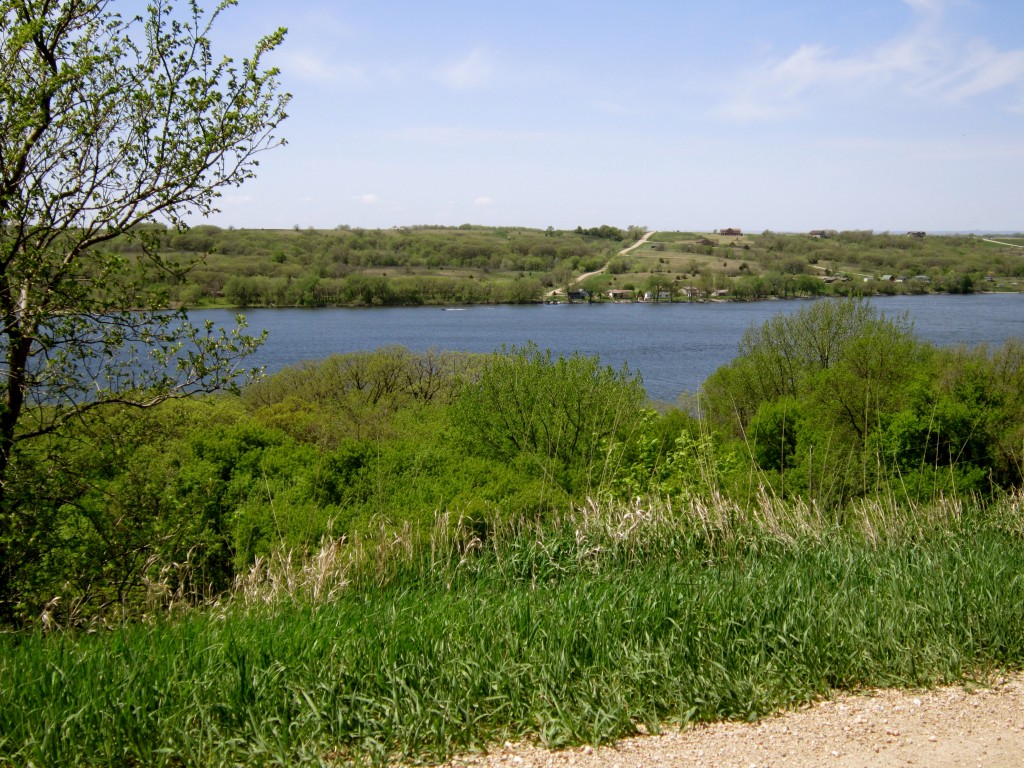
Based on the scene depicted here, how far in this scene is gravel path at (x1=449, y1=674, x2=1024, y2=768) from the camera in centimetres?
396

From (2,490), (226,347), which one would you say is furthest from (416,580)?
(2,490)

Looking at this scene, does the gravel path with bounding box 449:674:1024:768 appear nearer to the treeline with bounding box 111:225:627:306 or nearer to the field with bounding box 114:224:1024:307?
the treeline with bounding box 111:225:627:306

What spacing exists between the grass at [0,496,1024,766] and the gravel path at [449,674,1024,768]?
128mm

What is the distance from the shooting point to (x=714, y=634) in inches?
197

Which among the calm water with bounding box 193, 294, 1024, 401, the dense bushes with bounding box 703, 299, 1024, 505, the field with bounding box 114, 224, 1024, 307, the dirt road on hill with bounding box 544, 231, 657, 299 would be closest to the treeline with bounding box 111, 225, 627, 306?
the field with bounding box 114, 224, 1024, 307

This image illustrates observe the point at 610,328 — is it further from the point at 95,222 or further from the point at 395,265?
the point at 95,222

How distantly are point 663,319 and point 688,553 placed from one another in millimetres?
106250

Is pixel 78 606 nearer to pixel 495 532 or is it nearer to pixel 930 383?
pixel 495 532

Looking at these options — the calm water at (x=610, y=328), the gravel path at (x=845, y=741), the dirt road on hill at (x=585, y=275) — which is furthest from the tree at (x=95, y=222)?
the dirt road on hill at (x=585, y=275)

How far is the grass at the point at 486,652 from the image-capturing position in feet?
13.1

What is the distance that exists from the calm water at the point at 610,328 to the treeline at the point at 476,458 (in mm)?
23248

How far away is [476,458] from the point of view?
58.9 feet

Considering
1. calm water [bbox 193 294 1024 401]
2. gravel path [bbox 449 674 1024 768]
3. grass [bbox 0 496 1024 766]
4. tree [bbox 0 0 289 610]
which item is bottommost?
calm water [bbox 193 294 1024 401]

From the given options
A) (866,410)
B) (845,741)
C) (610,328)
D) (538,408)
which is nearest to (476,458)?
(538,408)
